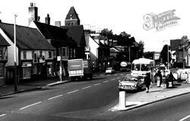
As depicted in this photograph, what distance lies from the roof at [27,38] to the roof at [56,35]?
2.25 m

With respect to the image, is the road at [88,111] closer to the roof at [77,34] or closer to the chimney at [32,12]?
the chimney at [32,12]

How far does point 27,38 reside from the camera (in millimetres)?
60312

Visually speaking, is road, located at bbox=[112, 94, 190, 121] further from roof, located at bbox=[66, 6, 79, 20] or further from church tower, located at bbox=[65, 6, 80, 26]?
roof, located at bbox=[66, 6, 79, 20]

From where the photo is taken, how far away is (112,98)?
1136 inches

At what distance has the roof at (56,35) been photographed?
70.5m

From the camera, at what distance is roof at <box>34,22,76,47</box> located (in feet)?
231

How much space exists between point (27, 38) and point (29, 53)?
339cm

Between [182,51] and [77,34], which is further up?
[77,34]

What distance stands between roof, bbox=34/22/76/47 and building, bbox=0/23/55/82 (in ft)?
7.28

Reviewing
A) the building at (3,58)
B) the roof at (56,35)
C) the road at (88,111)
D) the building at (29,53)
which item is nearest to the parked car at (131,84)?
the road at (88,111)

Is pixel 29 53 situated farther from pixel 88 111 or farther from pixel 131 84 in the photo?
pixel 88 111

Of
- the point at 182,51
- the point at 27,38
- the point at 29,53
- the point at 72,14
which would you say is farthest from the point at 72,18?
the point at 29,53

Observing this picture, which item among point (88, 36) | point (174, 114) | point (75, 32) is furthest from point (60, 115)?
point (88, 36)

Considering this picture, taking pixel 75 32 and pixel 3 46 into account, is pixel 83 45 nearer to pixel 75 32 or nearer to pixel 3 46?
pixel 75 32
